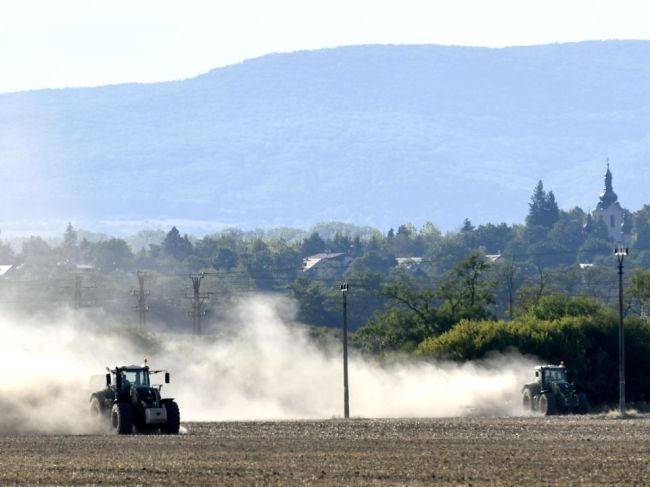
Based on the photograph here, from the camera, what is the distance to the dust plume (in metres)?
91.2

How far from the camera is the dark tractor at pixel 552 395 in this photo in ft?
300

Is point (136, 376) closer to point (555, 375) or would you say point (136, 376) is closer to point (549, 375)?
point (549, 375)

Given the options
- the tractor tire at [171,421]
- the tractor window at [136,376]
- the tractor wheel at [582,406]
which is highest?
the tractor window at [136,376]

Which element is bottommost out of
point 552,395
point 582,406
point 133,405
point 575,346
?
point 582,406

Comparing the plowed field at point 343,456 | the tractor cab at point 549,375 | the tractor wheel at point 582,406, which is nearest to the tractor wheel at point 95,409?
the plowed field at point 343,456

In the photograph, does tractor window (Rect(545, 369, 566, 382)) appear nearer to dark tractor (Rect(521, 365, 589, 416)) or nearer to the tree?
dark tractor (Rect(521, 365, 589, 416))

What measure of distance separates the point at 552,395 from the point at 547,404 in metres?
0.80

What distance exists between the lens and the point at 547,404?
299ft

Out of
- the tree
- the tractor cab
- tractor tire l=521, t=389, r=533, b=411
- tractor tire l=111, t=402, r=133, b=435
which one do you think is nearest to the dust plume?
tractor tire l=521, t=389, r=533, b=411

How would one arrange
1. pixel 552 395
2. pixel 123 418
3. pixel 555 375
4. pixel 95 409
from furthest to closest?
pixel 555 375, pixel 552 395, pixel 95 409, pixel 123 418

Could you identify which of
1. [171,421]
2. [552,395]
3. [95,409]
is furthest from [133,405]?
[552,395]

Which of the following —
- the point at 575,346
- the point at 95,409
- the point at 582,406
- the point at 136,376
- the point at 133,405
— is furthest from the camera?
the point at 575,346

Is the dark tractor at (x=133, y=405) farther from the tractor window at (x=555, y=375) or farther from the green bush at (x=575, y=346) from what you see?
the green bush at (x=575, y=346)

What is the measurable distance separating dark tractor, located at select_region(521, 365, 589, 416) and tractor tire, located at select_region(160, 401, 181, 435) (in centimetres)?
2812
